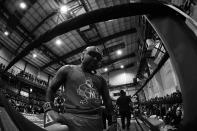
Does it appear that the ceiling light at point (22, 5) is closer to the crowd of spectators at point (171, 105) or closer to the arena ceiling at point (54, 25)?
the arena ceiling at point (54, 25)

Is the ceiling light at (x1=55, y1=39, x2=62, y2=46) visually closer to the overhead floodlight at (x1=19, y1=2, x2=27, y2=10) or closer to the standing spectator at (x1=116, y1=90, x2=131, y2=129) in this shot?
the overhead floodlight at (x1=19, y1=2, x2=27, y2=10)

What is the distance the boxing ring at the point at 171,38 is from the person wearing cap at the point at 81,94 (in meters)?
0.43

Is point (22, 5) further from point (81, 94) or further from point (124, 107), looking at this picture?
point (81, 94)

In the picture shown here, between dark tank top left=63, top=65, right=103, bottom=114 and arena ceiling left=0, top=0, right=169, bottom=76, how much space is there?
6461 millimetres

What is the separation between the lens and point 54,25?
36.4ft

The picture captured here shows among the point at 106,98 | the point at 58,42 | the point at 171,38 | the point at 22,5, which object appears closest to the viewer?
the point at 171,38

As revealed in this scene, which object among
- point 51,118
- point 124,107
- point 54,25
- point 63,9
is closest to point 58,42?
point 54,25

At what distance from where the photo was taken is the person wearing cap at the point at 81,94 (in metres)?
0.92

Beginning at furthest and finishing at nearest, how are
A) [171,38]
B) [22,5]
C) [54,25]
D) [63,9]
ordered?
[54,25]
[63,9]
[22,5]
[171,38]

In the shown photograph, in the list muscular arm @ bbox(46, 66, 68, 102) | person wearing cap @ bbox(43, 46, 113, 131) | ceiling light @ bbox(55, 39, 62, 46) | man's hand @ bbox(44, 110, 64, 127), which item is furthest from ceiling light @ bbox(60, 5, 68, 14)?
man's hand @ bbox(44, 110, 64, 127)

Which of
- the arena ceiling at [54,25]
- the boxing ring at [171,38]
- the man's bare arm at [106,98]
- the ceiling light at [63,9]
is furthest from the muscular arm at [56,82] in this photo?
the ceiling light at [63,9]

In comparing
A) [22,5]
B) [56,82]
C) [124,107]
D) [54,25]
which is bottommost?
[124,107]

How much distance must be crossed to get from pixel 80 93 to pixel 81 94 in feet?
0.04

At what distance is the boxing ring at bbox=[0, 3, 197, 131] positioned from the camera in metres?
0.34
